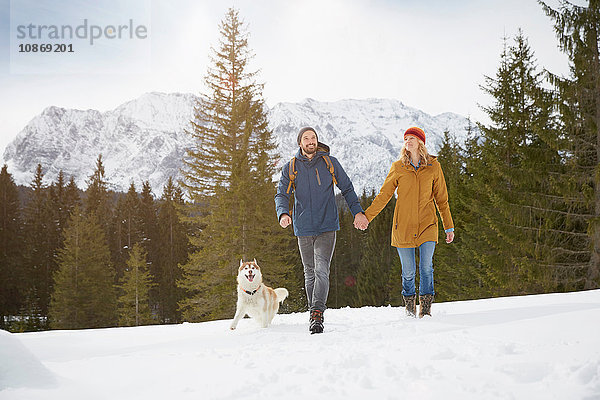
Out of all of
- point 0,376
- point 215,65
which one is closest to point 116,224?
point 215,65

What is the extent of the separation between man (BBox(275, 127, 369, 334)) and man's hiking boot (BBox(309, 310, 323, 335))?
0.6 inches

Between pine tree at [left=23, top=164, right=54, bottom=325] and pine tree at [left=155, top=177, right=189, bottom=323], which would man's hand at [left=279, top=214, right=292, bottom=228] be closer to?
pine tree at [left=155, top=177, right=189, bottom=323]

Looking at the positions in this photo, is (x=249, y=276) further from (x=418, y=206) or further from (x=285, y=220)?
(x=418, y=206)

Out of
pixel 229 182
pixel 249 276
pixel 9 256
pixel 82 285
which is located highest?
pixel 229 182

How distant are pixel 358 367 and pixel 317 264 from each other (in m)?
2.09

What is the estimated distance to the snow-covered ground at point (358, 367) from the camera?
76.7 inches

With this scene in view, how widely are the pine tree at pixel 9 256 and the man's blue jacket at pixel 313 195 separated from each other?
38.1 m

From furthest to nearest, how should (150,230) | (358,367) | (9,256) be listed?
(150,230) < (9,256) < (358,367)

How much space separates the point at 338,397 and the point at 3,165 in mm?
49094

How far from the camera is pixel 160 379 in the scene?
235 cm

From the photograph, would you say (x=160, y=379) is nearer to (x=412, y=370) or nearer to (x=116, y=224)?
(x=412, y=370)

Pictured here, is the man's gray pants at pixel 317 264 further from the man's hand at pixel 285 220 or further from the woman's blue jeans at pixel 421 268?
the woman's blue jeans at pixel 421 268

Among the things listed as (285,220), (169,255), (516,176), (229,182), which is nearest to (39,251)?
(169,255)

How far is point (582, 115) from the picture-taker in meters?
11.7
